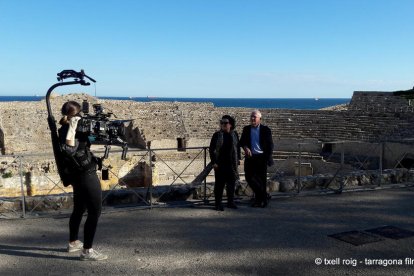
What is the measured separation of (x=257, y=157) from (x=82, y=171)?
2963mm

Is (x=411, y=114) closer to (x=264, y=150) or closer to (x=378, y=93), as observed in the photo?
(x=378, y=93)

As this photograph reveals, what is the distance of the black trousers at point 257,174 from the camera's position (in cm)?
580

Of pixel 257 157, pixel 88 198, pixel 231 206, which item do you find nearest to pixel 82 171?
pixel 88 198

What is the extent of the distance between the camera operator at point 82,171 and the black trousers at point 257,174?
8.91 ft

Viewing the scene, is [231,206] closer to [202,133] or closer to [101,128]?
[101,128]

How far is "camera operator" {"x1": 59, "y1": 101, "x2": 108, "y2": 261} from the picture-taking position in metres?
3.58

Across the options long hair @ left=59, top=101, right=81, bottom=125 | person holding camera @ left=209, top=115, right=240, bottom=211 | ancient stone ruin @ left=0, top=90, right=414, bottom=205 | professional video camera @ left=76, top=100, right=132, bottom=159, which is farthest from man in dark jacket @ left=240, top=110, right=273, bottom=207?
ancient stone ruin @ left=0, top=90, right=414, bottom=205

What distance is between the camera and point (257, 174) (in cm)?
584

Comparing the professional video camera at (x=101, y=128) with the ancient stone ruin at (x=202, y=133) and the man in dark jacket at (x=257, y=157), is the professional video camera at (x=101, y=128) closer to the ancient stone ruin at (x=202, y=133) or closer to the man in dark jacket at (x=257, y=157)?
the man in dark jacket at (x=257, y=157)

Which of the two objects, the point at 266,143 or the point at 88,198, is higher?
the point at 266,143

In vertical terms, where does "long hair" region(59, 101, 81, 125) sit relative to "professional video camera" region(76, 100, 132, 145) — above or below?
above

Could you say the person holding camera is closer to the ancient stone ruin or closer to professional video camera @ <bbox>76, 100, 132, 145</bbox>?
professional video camera @ <bbox>76, 100, 132, 145</bbox>

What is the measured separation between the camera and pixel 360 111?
26.8 metres

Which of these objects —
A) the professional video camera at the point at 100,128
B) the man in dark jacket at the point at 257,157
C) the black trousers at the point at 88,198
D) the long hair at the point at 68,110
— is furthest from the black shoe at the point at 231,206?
the long hair at the point at 68,110
